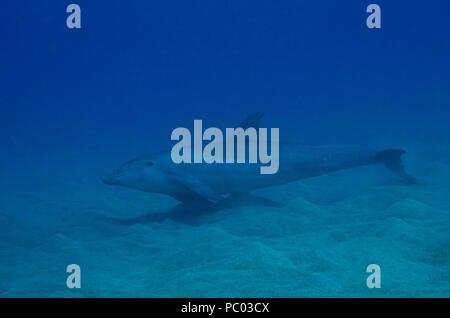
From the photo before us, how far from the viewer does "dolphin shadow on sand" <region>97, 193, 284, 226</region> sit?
307 inches

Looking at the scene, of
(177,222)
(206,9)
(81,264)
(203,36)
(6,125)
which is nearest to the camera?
(81,264)

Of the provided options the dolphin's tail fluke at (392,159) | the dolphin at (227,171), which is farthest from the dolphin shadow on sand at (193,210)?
the dolphin's tail fluke at (392,159)

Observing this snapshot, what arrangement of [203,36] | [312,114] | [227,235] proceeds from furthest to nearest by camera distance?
[203,36] < [312,114] < [227,235]

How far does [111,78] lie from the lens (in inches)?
3967

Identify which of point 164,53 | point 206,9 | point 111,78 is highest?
point 206,9

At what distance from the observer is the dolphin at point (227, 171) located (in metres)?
8.08

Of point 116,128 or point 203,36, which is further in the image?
point 203,36

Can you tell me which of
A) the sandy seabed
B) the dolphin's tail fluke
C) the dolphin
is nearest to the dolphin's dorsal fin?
the dolphin

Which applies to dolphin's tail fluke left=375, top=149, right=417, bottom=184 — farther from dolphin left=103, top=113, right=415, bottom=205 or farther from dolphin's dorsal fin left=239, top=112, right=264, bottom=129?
dolphin's dorsal fin left=239, top=112, right=264, bottom=129

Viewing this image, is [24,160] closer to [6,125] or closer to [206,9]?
[6,125]

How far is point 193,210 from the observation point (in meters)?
8.13

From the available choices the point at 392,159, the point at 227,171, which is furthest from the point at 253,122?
the point at 392,159
